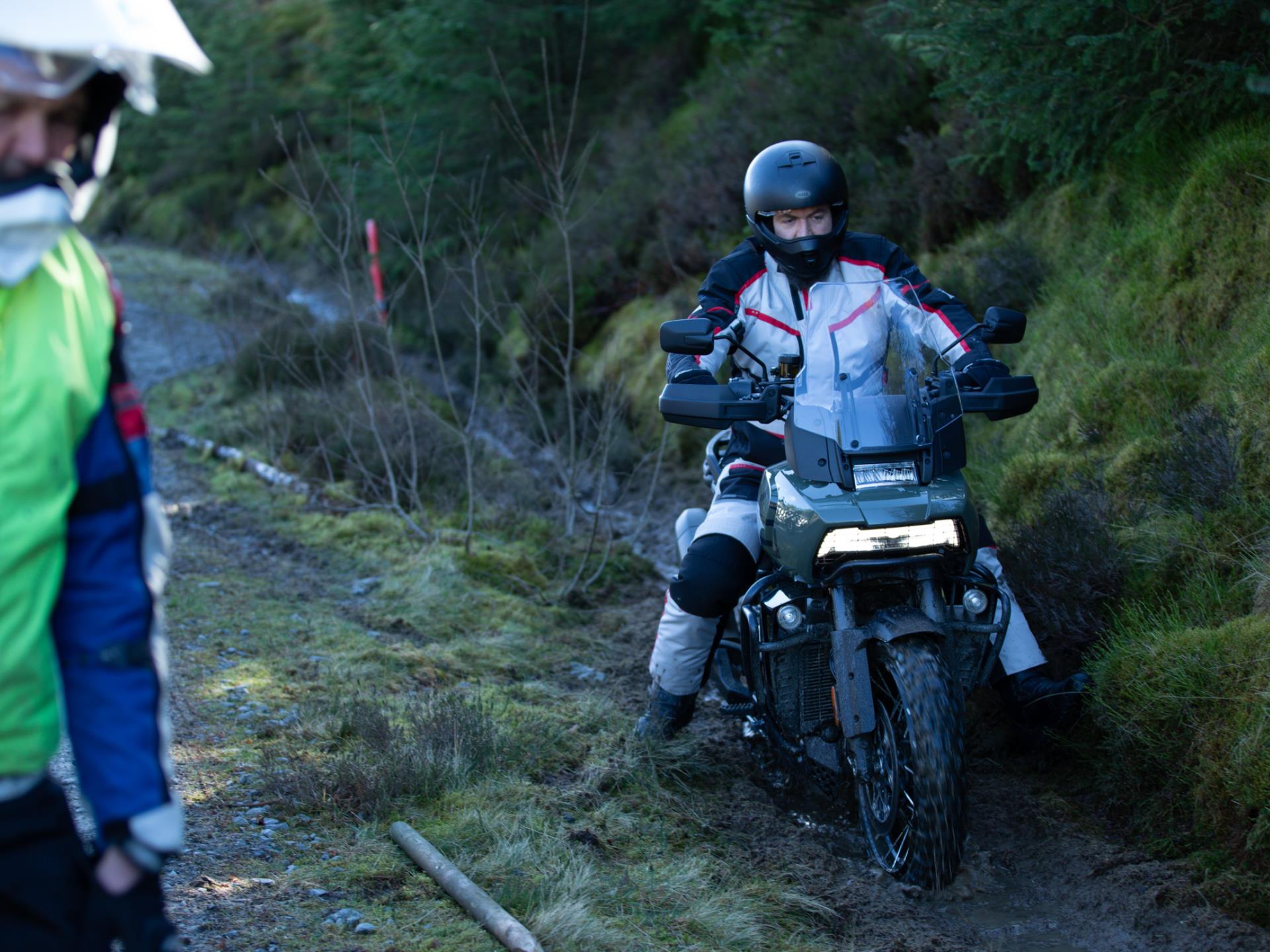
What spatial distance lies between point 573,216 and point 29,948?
14.3 meters

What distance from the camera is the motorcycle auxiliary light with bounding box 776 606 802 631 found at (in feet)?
13.6

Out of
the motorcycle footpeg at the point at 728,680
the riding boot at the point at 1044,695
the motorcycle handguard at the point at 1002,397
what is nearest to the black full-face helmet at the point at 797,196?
the motorcycle handguard at the point at 1002,397

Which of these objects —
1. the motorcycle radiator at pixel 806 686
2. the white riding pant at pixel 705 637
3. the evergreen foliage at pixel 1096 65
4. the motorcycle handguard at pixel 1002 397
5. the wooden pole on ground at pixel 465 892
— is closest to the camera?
the wooden pole on ground at pixel 465 892

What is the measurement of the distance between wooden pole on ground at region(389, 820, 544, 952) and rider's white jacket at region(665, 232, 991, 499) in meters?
1.78

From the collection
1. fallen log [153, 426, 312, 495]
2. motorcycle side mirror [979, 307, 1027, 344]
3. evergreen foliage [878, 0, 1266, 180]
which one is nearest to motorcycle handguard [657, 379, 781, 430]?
motorcycle side mirror [979, 307, 1027, 344]

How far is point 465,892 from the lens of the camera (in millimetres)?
3430

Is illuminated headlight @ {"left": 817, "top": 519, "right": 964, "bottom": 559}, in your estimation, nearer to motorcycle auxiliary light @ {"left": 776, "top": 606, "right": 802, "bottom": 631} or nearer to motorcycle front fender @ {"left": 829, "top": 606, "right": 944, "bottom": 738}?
motorcycle front fender @ {"left": 829, "top": 606, "right": 944, "bottom": 738}

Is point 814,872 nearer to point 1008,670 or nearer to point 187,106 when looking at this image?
point 1008,670

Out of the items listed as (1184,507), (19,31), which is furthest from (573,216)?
(19,31)

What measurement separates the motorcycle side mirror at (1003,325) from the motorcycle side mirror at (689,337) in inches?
35.6

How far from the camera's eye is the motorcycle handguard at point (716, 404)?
4.01 meters

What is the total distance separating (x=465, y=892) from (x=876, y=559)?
5.12 ft

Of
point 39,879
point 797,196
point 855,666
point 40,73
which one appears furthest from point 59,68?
point 797,196

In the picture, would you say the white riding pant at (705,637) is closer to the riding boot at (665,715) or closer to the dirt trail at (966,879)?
the riding boot at (665,715)
